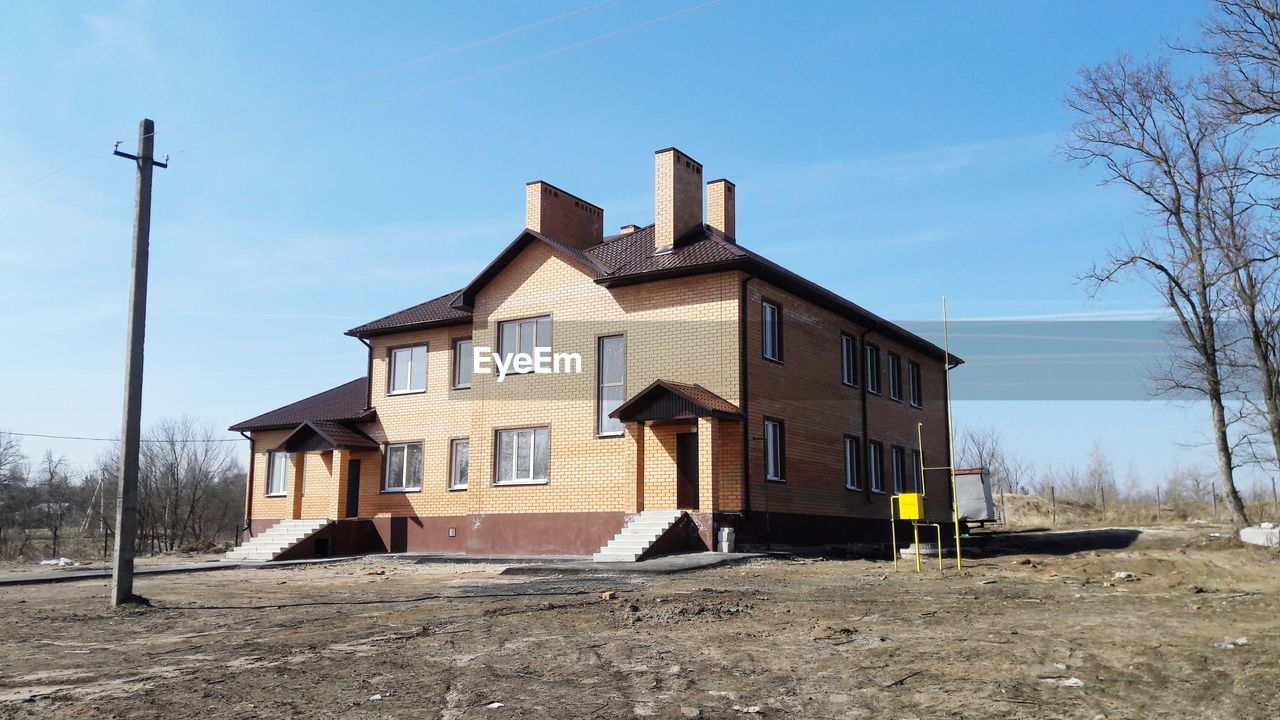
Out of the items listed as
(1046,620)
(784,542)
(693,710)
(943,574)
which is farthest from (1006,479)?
(693,710)

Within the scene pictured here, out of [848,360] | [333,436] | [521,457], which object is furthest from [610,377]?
[333,436]

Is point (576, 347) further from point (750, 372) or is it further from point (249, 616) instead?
point (249, 616)

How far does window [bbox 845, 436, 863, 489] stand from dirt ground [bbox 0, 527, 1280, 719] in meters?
10.5

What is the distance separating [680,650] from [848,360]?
18.3m

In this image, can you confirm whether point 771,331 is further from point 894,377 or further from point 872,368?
point 894,377

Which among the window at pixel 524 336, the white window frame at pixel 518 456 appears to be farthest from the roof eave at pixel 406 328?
the white window frame at pixel 518 456

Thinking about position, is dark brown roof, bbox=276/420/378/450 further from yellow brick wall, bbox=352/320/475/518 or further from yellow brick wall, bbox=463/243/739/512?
yellow brick wall, bbox=463/243/739/512

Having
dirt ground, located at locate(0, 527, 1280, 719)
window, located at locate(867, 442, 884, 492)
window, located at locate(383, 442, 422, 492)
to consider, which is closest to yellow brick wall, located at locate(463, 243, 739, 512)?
window, located at locate(383, 442, 422, 492)

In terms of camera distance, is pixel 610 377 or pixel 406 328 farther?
pixel 406 328

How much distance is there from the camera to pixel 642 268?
21609 mm

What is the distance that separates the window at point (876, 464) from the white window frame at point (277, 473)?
16926mm

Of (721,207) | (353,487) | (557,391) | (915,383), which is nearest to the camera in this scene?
(557,391)

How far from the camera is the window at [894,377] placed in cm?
2875

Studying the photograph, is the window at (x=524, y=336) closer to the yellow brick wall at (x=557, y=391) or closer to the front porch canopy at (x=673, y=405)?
the yellow brick wall at (x=557, y=391)
